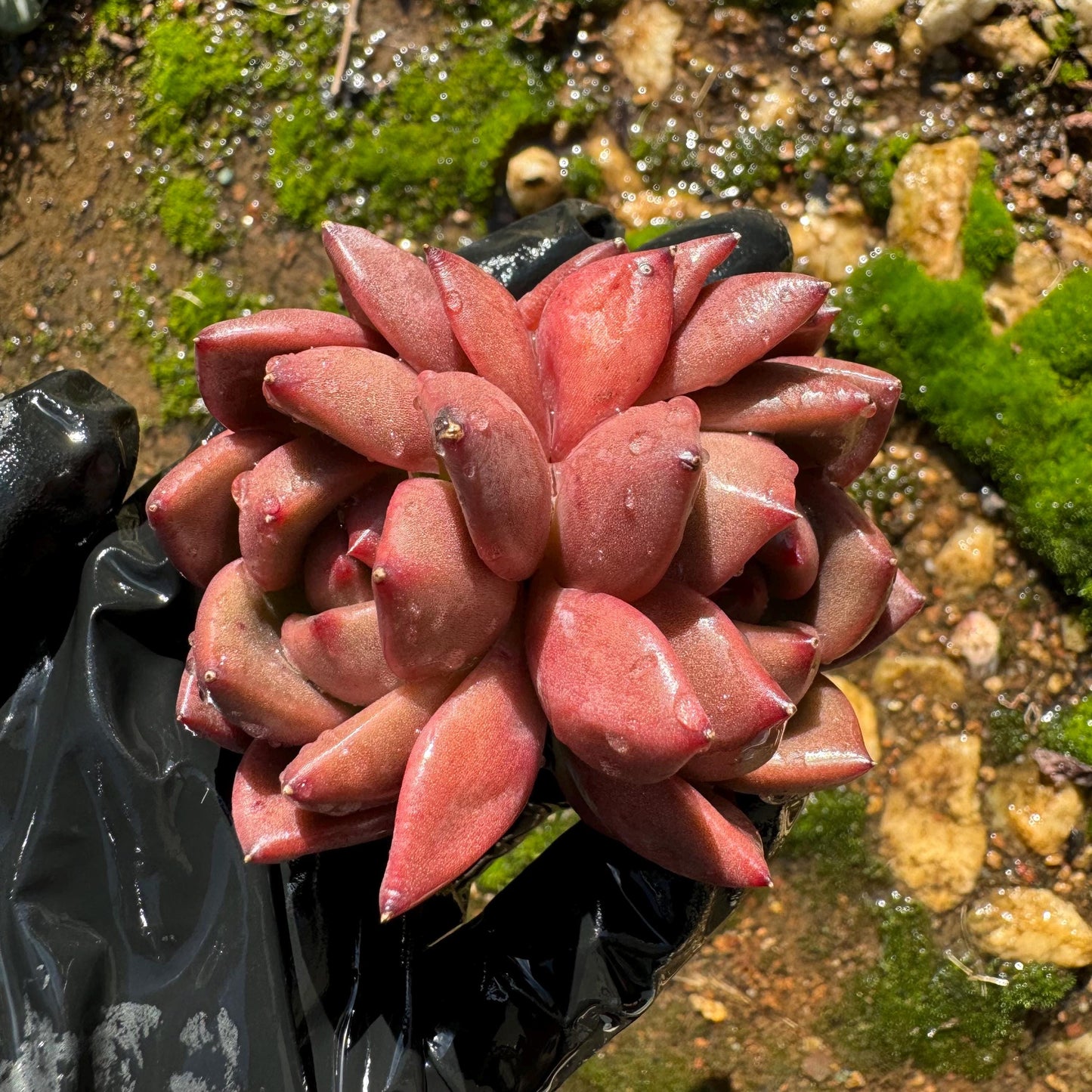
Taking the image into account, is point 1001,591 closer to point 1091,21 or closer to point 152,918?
point 1091,21

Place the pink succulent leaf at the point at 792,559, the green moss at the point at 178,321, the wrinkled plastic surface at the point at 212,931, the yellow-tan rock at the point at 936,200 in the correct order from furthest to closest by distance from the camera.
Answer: the green moss at the point at 178,321
the yellow-tan rock at the point at 936,200
the wrinkled plastic surface at the point at 212,931
the pink succulent leaf at the point at 792,559

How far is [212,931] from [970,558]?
1.98 m

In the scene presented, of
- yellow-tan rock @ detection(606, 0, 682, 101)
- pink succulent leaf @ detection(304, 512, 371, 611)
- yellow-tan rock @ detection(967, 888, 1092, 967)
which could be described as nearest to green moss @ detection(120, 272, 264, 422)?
yellow-tan rock @ detection(606, 0, 682, 101)

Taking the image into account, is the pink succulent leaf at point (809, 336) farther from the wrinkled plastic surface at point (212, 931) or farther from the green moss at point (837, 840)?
the green moss at point (837, 840)

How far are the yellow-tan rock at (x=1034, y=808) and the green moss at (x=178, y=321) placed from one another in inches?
92.3

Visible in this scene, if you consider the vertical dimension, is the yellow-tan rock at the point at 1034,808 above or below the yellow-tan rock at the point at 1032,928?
above

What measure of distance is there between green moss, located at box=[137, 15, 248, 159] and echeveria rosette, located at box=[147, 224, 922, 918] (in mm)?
2060

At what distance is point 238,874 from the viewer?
1521 millimetres

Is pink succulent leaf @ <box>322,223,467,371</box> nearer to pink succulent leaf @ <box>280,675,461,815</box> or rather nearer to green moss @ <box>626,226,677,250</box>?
pink succulent leaf @ <box>280,675,461,815</box>

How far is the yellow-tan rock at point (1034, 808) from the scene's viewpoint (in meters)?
2.55

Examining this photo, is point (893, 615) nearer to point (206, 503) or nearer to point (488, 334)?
point (488, 334)

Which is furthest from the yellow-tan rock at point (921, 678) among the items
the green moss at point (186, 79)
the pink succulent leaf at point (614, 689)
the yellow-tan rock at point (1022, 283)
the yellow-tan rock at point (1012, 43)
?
the green moss at point (186, 79)

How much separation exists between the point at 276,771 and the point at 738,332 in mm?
719

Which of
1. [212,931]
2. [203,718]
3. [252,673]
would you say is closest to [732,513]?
[252,673]
